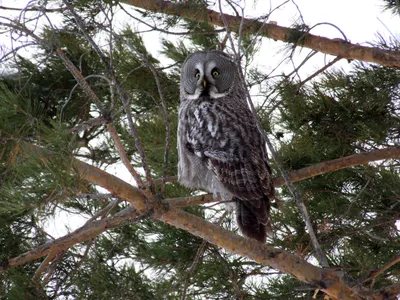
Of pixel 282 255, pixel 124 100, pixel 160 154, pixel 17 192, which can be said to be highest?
pixel 160 154

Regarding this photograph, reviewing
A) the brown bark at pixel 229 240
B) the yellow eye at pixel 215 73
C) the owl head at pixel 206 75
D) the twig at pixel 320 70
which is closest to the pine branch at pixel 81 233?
the brown bark at pixel 229 240

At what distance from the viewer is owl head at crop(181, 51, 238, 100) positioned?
3.66 meters

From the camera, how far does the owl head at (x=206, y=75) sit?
366cm

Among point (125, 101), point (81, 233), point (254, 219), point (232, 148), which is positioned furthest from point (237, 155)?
point (125, 101)

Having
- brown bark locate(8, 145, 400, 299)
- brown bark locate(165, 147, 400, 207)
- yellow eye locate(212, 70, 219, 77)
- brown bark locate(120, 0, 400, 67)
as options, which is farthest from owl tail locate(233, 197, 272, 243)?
yellow eye locate(212, 70, 219, 77)

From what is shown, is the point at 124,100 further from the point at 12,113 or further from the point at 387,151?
the point at 387,151

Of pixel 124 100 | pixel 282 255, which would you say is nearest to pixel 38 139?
pixel 124 100

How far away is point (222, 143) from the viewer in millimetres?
3270

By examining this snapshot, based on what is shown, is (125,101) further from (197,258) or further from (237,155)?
(237,155)

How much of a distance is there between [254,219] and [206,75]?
42.8 inches

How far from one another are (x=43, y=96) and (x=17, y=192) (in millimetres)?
1521

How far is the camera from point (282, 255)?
235 cm

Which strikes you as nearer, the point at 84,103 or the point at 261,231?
the point at 261,231

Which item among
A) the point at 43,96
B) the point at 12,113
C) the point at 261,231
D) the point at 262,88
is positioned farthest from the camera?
the point at 43,96
